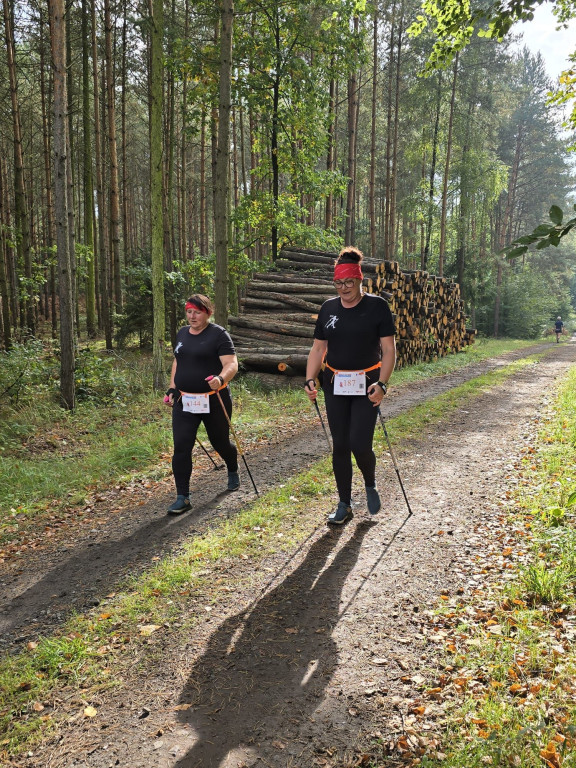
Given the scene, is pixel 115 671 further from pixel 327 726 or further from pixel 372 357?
pixel 372 357

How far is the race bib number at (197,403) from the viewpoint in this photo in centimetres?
577

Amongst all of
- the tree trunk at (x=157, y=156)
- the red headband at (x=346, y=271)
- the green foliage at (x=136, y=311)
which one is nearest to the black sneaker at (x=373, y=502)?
the red headband at (x=346, y=271)

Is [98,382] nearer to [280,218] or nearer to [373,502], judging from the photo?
[280,218]

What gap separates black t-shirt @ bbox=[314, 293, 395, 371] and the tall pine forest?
10.4 feet

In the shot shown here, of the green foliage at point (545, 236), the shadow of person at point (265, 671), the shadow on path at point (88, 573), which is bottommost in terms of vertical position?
the shadow on path at point (88, 573)

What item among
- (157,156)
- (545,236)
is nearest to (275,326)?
(157,156)

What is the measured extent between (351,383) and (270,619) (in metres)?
2.14

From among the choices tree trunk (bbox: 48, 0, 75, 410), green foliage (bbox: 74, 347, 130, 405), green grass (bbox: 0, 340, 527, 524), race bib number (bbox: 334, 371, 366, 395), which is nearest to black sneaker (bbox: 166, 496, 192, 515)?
green grass (bbox: 0, 340, 527, 524)

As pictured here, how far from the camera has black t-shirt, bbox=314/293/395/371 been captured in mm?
4793

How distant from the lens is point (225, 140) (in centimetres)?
1084

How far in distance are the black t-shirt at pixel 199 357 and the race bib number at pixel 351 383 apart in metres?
1.56

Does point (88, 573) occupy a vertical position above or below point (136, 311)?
below

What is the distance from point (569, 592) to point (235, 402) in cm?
781

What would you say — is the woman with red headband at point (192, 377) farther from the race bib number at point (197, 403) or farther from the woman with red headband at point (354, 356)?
the woman with red headband at point (354, 356)
